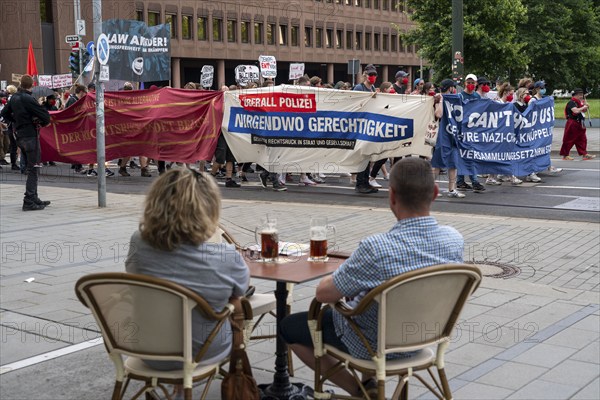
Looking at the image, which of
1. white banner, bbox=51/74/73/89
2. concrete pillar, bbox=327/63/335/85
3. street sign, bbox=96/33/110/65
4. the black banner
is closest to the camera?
street sign, bbox=96/33/110/65

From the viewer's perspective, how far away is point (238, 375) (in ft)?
13.1

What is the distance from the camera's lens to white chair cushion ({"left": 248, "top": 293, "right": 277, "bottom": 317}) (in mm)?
4719

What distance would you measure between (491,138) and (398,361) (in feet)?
39.6

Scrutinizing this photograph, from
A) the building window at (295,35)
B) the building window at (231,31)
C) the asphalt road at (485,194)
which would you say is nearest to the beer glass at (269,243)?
the asphalt road at (485,194)

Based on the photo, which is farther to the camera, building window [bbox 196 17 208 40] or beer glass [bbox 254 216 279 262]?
building window [bbox 196 17 208 40]

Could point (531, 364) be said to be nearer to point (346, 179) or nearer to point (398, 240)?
point (398, 240)

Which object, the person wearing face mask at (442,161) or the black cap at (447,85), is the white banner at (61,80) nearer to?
the black cap at (447,85)

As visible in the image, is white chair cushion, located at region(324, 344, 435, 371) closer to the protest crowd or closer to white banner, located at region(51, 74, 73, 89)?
the protest crowd

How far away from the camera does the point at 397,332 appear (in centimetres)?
392

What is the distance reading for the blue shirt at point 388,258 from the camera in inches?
153

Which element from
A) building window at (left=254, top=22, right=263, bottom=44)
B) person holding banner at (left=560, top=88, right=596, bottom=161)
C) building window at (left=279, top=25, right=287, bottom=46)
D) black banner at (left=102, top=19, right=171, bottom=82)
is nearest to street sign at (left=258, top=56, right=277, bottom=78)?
black banner at (left=102, top=19, right=171, bottom=82)

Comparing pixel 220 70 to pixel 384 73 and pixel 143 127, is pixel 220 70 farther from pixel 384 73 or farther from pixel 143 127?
pixel 143 127

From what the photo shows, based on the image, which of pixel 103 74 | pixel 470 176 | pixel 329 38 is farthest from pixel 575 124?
pixel 329 38

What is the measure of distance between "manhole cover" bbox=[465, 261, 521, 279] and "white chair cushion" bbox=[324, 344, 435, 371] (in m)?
4.06
